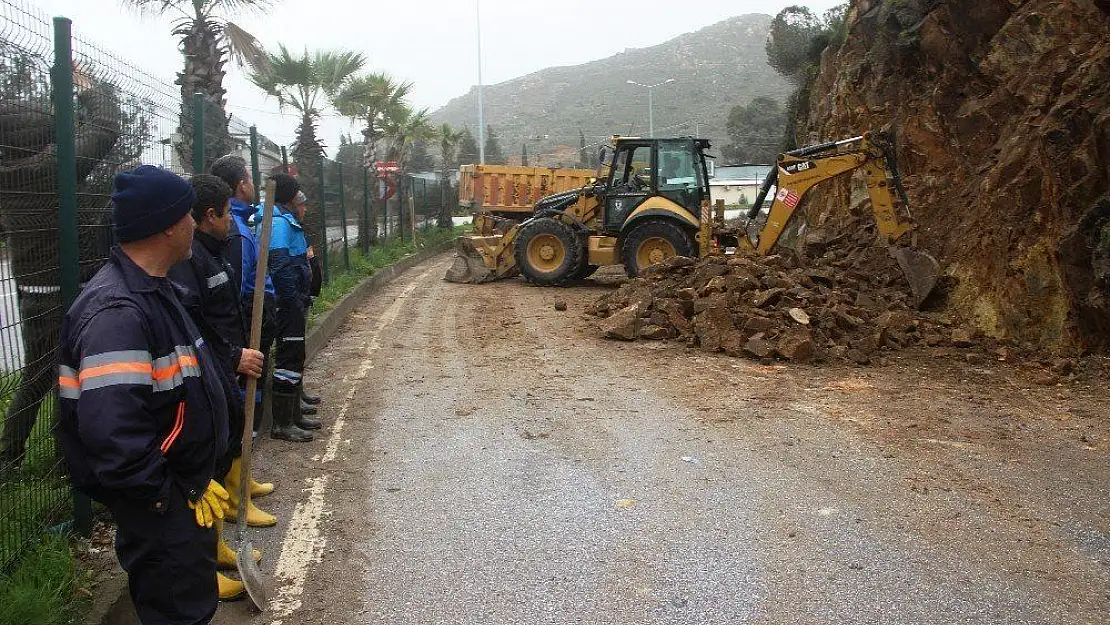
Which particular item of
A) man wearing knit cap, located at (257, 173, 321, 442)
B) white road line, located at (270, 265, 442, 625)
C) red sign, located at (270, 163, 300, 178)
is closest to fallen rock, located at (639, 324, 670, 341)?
white road line, located at (270, 265, 442, 625)

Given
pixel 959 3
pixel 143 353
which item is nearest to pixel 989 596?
pixel 143 353

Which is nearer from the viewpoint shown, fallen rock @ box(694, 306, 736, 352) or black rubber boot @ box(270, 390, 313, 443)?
black rubber boot @ box(270, 390, 313, 443)

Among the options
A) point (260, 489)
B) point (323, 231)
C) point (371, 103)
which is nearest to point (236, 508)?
point (260, 489)

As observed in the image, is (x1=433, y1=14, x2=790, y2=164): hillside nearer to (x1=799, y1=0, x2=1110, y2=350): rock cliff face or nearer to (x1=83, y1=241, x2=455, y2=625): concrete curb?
(x1=83, y1=241, x2=455, y2=625): concrete curb

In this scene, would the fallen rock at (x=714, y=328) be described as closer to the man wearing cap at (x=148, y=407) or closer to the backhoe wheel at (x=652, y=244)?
the backhoe wheel at (x=652, y=244)

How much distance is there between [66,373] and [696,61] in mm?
171629

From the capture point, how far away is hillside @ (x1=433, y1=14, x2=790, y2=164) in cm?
10769

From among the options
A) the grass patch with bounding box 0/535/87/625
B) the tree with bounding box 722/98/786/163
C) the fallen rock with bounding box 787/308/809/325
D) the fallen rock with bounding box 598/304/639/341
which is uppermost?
the tree with bounding box 722/98/786/163

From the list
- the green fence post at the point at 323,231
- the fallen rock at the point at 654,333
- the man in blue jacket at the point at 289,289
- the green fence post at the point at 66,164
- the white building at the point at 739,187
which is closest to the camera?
the green fence post at the point at 66,164

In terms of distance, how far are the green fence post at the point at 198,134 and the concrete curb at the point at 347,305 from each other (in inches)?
64.8

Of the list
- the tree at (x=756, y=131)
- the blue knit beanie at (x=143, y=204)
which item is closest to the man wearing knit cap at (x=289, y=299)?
the blue knit beanie at (x=143, y=204)

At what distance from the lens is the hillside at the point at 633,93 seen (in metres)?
108

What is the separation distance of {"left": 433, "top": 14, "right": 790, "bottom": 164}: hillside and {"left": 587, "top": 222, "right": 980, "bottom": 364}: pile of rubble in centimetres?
6841

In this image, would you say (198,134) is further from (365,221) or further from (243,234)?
(365,221)
